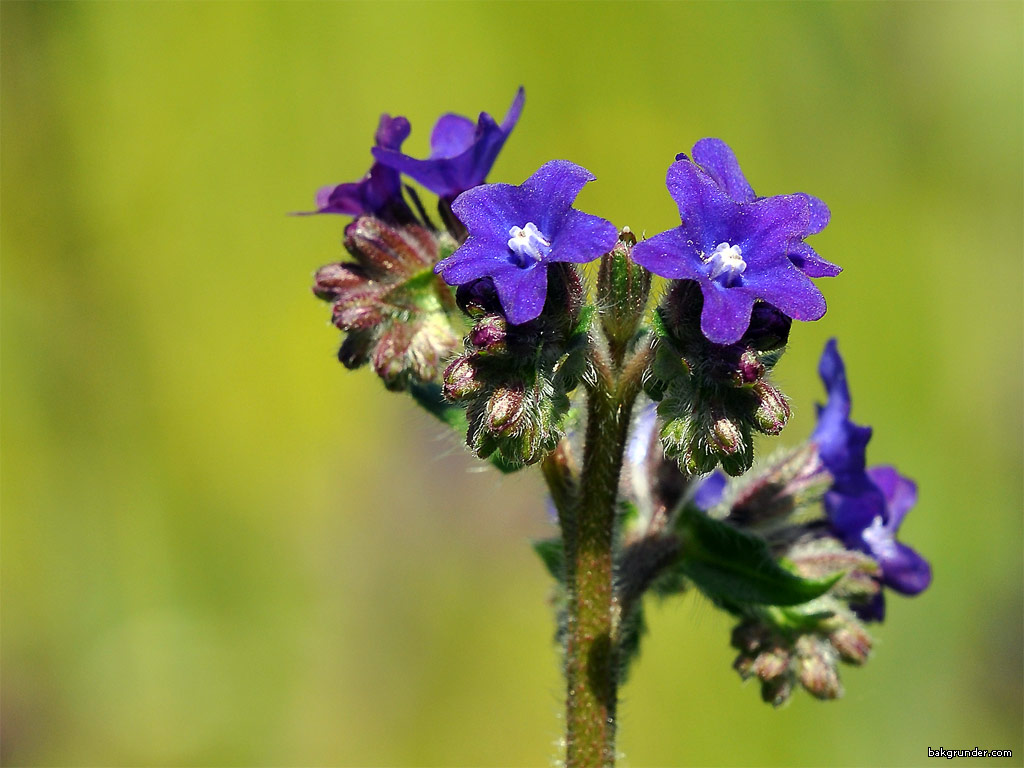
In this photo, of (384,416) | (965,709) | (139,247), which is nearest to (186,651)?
(384,416)

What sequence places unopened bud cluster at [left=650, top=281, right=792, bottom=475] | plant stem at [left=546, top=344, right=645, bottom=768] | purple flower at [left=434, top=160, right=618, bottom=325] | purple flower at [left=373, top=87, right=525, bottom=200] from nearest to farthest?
purple flower at [left=434, top=160, right=618, bottom=325]
unopened bud cluster at [left=650, top=281, right=792, bottom=475]
plant stem at [left=546, top=344, right=645, bottom=768]
purple flower at [left=373, top=87, right=525, bottom=200]

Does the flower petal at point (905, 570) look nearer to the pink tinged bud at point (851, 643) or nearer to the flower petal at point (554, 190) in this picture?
the pink tinged bud at point (851, 643)

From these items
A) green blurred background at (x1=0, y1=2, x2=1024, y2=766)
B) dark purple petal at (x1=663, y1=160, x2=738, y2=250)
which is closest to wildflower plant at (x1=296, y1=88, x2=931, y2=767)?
dark purple petal at (x1=663, y1=160, x2=738, y2=250)

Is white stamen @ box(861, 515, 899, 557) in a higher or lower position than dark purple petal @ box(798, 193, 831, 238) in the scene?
lower

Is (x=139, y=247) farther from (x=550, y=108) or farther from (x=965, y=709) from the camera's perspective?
(x=965, y=709)

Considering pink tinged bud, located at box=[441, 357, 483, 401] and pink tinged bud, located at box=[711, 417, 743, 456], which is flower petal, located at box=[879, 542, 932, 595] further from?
pink tinged bud, located at box=[441, 357, 483, 401]

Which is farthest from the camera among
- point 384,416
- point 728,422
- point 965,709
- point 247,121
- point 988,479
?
point 247,121
